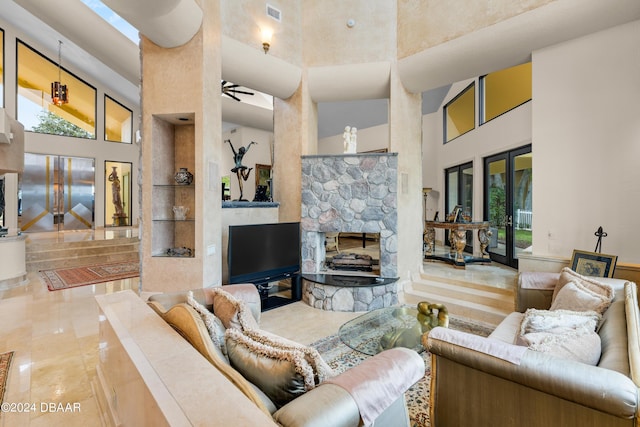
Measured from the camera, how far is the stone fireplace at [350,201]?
14.2 feet

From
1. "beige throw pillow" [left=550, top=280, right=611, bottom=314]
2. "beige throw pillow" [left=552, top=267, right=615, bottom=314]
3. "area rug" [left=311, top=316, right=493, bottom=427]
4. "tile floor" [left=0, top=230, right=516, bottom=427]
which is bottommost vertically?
"area rug" [left=311, top=316, right=493, bottom=427]

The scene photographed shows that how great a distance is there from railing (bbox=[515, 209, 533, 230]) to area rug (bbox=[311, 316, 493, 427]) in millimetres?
2491

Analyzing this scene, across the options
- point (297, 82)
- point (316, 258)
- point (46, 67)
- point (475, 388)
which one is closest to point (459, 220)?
point (316, 258)

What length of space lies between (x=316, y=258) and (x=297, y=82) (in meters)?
2.68

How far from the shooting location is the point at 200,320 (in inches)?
56.2

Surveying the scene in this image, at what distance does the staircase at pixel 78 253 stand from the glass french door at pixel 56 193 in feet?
9.05

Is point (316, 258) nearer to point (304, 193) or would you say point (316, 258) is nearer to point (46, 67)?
point (304, 193)

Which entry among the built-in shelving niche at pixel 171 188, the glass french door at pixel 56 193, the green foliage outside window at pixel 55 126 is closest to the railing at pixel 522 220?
the built-in shelving niche at pixel 171 188

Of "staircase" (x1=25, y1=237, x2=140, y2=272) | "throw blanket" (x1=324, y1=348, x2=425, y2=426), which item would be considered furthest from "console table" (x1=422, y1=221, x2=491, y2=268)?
"staircase" (x1=25, y1=237, x2=140, y2=272)

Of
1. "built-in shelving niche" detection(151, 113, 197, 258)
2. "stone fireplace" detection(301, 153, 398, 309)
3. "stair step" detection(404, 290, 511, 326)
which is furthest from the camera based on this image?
"stone fireplace" detection(301, 153, 398, 309)

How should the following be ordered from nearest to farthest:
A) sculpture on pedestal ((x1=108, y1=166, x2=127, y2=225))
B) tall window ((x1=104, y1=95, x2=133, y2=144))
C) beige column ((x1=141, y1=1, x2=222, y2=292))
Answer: beige column ((x1=141, y1=1, x2=222, y2=292))
tall window ((x1=104, y1=95, x2=133, y2=144))
sculpture on pedestal ((x1=108, y1=166, x2=127, y2=225))

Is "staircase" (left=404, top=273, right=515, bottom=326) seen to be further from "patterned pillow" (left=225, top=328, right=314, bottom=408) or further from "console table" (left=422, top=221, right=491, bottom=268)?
"patterned pillow" (left=225, top=328, right=314, bottom=408)

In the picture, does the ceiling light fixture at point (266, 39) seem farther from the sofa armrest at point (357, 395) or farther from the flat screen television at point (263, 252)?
the sofa armrest at point (357, 395)

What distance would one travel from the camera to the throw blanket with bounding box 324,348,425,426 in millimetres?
1039
